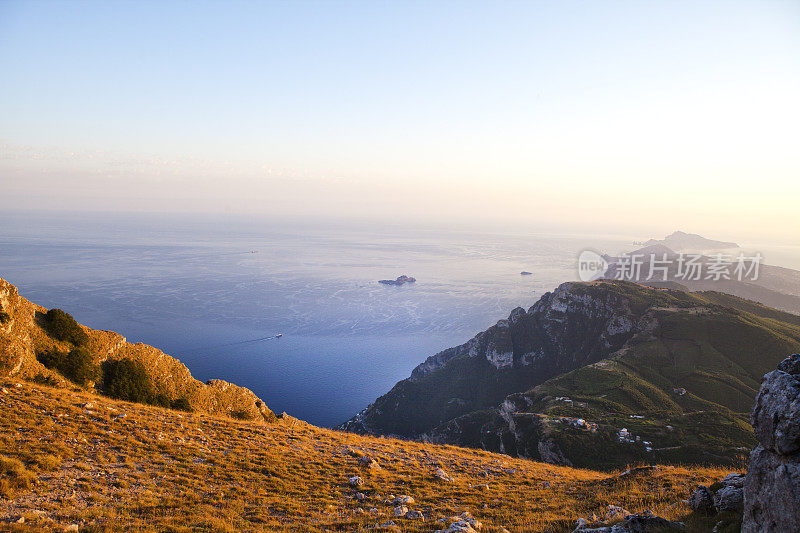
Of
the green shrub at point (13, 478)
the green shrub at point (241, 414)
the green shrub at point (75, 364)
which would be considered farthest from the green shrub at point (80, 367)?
the green shrub at point (13, 478)

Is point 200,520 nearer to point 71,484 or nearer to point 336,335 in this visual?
point 71,484

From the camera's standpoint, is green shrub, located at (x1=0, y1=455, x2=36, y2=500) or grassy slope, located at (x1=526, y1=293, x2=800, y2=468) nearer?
green shrub, located at (x1=0, y1=455, x2=36, y2=500)

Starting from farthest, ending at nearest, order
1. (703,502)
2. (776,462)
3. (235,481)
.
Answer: (235,481), (703,502), (776,462)

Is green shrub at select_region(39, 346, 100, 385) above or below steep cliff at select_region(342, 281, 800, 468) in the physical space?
above

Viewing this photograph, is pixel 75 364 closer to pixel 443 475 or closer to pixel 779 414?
pixel 443 475

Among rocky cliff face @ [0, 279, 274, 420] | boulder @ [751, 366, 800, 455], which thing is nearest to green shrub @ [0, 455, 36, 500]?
rocky cliff face @ [0, 279, 274, 420]

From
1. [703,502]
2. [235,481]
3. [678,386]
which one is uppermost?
[703,502]

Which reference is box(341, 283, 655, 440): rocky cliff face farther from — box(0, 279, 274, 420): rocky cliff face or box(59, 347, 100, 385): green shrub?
box(59, 347, 100, 385): green shrub

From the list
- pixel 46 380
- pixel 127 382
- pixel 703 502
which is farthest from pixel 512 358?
pixel 46 380
